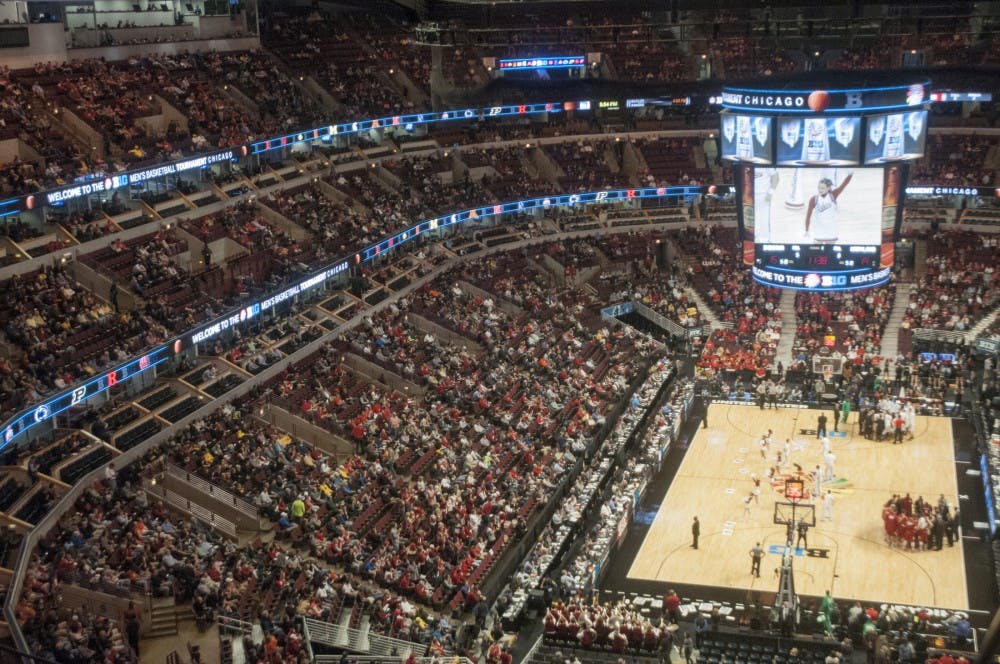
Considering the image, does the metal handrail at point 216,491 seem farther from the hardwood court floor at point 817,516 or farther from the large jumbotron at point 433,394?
the hardwood court floor at point 817,516

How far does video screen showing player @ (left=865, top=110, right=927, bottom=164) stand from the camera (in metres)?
32.9

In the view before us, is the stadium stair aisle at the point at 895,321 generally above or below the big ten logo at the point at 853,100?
below

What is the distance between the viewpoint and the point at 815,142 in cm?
3344

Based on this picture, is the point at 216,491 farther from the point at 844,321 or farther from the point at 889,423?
the point at 844,321

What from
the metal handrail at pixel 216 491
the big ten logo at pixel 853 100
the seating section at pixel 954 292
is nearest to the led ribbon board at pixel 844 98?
the big ten logo at pixel 853 100

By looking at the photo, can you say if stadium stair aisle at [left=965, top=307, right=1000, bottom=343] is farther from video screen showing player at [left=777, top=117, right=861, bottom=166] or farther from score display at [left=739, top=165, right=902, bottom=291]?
video screen showing player at [left=777, top=117, right=861, bottom=166]

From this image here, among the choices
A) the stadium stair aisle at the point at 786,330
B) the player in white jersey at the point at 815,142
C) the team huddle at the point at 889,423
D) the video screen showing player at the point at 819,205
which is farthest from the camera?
the stadium stair aisle at the point at 786,330

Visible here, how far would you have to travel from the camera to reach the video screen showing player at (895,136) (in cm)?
3294

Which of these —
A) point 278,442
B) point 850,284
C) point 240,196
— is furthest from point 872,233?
point 240,196

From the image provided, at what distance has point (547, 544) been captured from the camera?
96.3 feet

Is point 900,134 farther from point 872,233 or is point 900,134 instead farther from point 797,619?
point 797,619

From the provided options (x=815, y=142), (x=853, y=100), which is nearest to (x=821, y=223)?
(x=815, y=142)

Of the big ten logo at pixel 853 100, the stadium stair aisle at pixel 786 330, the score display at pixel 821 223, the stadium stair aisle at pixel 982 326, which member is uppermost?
the big ten logo at pixel 853 100

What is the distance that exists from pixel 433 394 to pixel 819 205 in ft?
41.8
